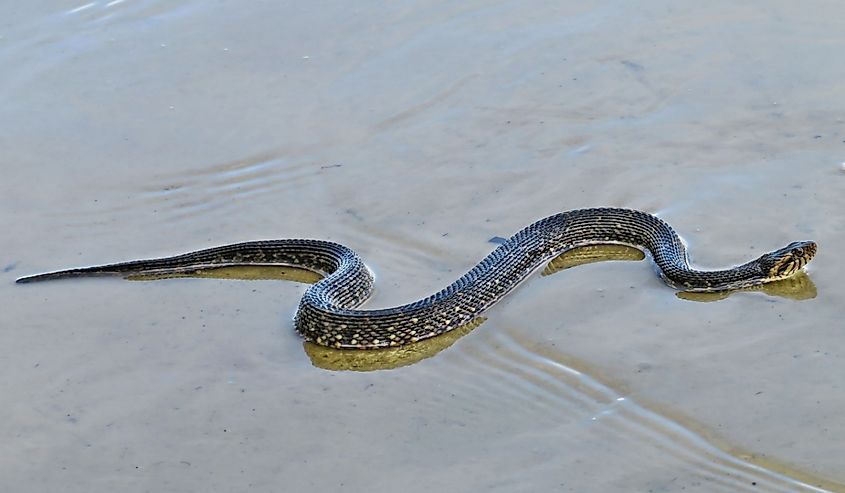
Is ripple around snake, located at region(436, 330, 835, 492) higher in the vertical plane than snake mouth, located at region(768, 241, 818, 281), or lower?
lower

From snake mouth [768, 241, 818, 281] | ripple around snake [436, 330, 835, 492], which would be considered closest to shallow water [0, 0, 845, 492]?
ripple around snake [436, 330, 835, 492]

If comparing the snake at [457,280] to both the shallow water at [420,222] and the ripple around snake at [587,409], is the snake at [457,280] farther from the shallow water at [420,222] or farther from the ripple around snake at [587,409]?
the ripple around snake at [587,409]

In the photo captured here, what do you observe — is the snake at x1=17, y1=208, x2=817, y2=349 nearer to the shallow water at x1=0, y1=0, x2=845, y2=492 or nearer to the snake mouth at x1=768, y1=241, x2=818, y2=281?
the snake mouth at x1=768, y1=241, x2=818, y2=281

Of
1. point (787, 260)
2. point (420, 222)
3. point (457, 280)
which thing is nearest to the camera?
point (787, 260)

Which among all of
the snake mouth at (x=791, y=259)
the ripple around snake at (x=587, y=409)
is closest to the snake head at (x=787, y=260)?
the snake mouth at (x=791, y=259)

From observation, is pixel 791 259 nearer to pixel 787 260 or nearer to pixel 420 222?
pixel 787 260

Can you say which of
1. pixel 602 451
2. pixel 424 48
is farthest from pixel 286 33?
pixel 602 451

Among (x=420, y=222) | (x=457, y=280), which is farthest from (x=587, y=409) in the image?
(x=420, y=222)

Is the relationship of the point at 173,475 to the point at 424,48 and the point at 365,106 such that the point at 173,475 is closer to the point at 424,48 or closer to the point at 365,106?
the point at 365,106
